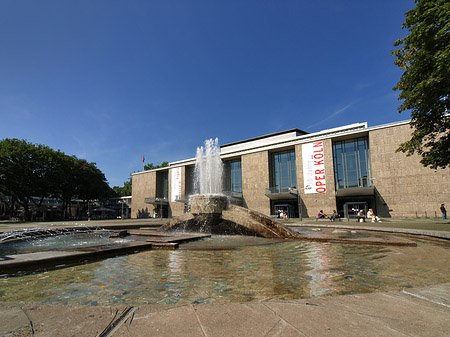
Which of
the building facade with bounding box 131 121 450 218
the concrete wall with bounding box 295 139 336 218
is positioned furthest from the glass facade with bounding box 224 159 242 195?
the concrete wall with bounding box 295 139 336 218

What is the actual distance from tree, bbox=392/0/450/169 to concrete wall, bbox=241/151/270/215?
29.1m

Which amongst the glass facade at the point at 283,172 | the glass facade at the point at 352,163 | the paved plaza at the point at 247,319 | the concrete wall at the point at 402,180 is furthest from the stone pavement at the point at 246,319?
the glass facade at the point at 283,172

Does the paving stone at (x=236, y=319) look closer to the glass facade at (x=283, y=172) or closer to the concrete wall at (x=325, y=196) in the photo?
the concrete wall at (x=325, y=196)

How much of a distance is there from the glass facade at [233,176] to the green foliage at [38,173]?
26.4 metres

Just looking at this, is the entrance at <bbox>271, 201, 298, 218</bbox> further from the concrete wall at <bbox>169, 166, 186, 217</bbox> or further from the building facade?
the concrete wall at <bbox>169, 166, 186, 217</bbox>

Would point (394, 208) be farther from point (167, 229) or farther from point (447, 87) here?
point (167, 229)

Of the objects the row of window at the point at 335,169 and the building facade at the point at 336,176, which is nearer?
the building facade at the point at 336,176

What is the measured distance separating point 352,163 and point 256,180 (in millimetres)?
14739

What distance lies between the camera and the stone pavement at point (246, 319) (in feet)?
5.63

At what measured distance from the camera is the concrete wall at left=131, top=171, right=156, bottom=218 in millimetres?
55938

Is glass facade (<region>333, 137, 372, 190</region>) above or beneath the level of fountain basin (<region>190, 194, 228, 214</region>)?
above

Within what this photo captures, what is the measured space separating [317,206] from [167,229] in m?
28.2

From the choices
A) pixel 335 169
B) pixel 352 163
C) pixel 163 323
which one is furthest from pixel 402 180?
pixel 163 323

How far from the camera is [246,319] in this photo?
6.38ft
